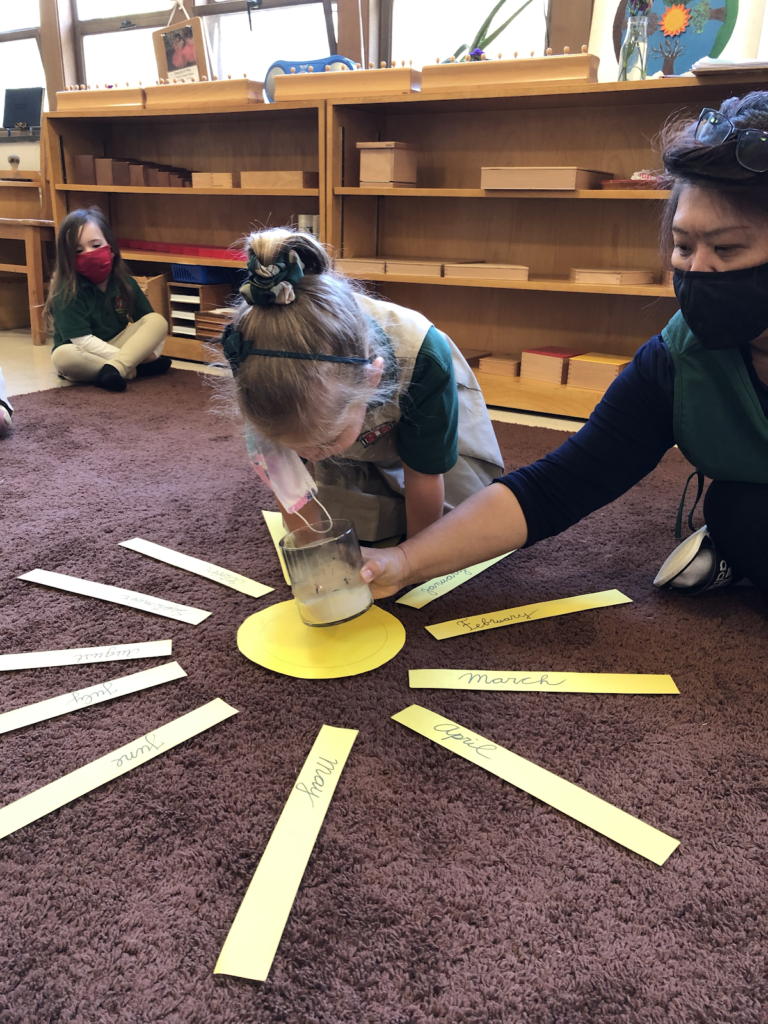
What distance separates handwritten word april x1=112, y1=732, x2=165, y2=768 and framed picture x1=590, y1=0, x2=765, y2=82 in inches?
86.5

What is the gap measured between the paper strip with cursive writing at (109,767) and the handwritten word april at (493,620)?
0.37 meters

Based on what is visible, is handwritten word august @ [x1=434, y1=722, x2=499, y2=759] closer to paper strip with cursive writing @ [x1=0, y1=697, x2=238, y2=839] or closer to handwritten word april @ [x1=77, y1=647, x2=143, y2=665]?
paper strip with cursive writing @ [x1=0, y1=697, x2=238, y2=839]

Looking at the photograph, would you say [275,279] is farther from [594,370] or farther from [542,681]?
[594,370]

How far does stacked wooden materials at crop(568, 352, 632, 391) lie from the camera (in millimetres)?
2258

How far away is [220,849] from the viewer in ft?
2.33

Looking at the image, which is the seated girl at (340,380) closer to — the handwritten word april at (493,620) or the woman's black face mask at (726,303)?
the handwritten word april at (493,620)

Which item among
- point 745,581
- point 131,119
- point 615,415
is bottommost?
point 745,581

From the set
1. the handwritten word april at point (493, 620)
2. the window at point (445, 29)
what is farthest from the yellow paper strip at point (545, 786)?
the window at point (445, 29)

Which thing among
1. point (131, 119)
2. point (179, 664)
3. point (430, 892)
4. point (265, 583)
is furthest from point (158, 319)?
point (430, 892)

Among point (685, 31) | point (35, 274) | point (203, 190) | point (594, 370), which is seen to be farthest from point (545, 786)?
point (35, 274)

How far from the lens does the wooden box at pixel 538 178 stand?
6.95 feet

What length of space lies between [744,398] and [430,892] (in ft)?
2.51

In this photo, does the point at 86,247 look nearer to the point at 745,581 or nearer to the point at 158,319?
the point at 158,319

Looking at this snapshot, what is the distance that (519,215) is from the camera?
2533 mm
